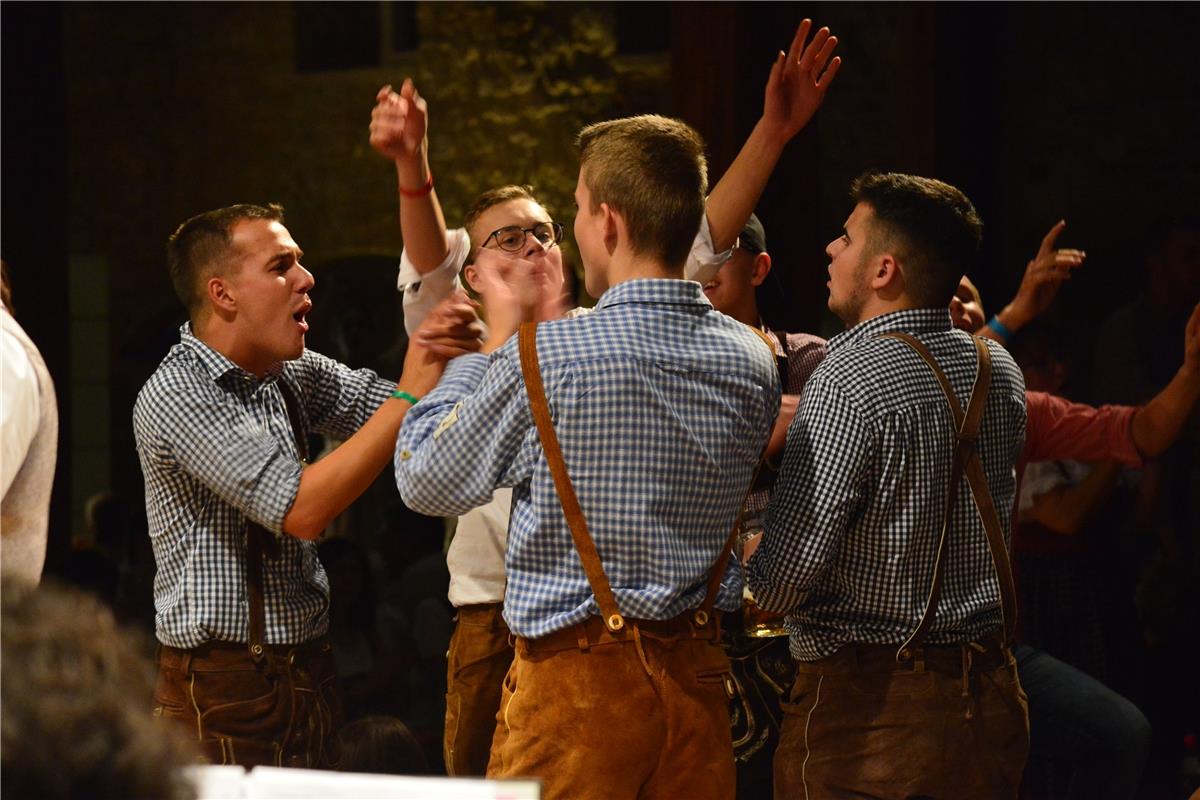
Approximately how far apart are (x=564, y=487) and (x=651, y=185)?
0.50m

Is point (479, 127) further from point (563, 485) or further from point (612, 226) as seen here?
point (563, 485)

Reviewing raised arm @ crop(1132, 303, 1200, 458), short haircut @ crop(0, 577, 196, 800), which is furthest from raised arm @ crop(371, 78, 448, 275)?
short haircut @ crop(0, 577, 196, 800)

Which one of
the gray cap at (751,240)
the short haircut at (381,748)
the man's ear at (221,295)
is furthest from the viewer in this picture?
the short haircut at (381,748)

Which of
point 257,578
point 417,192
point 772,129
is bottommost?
point 257,578

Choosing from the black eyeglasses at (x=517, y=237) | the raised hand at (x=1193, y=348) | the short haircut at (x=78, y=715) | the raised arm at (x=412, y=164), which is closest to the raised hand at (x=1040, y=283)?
the raised hand at (x=1193, y=348)

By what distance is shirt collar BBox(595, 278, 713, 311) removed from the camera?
2.48 meters

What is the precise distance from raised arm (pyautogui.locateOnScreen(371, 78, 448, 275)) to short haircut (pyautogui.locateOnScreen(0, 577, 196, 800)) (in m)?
1.82

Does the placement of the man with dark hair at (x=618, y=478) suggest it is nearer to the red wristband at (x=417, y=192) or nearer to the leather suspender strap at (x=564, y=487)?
the leather suspender strap at (x=564, y=487)

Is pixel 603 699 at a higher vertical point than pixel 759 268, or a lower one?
lower

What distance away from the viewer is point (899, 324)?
2.90 metres

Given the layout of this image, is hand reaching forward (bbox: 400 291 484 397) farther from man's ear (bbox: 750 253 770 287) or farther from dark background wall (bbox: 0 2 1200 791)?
dark background wall (bbox: 0 2 1200 791)

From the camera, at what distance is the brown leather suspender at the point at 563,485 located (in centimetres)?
239

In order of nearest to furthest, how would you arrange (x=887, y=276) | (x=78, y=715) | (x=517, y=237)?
1. (x=78, y=715)
2. (x=887, y=276)
3. (x=517, y=237)

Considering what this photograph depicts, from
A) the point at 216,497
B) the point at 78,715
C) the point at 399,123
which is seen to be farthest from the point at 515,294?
the point at 78,715
